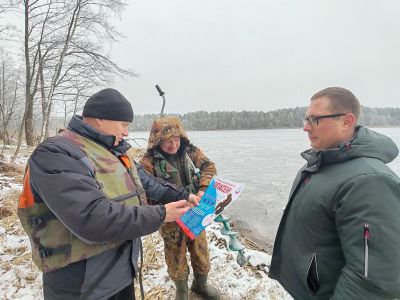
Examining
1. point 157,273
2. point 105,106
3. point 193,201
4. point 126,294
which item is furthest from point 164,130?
point 157,273

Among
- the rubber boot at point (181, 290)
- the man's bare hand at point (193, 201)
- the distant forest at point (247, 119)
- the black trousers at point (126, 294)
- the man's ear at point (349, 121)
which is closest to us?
the man's ear at point (349, 121)

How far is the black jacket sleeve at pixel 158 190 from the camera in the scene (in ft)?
7.97

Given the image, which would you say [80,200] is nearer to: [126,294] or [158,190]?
[126,294]

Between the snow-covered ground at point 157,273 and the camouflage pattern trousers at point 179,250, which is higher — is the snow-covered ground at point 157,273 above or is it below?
below

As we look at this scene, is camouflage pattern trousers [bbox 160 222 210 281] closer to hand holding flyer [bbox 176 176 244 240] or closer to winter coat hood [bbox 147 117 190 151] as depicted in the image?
hand holding flyer [bbox 176 176 244 240]

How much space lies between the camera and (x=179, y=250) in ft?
9.63

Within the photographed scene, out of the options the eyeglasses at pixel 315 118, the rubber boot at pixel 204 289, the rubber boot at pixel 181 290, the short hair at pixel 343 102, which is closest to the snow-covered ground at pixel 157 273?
the rubber boot at pixel 204 289

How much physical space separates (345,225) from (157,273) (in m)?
3.19

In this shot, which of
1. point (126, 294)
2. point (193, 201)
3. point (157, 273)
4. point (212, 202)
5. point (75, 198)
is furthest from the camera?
point (157, 273)

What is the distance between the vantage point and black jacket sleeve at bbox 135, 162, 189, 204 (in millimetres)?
2430

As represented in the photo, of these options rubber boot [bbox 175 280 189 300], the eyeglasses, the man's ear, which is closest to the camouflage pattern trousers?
rubber boot [bbox 175 280 189 300]

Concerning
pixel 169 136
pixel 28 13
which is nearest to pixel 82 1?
pixel 28 13

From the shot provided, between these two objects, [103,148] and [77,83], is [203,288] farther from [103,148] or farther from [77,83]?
[77,83]

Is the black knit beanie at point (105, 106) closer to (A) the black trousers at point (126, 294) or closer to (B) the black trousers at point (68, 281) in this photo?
(B) the black trousers at point (68, 281)
